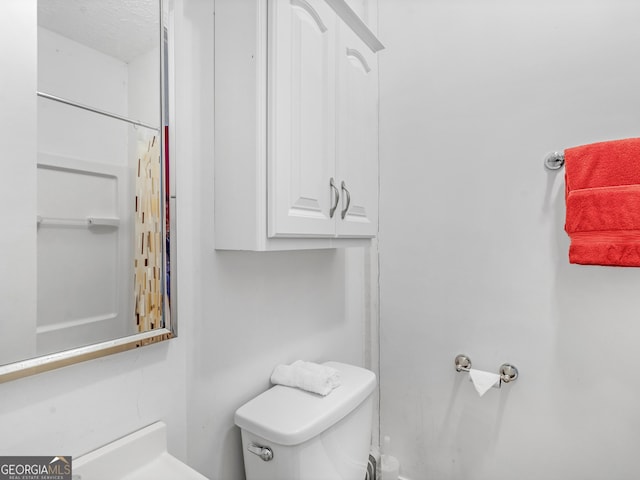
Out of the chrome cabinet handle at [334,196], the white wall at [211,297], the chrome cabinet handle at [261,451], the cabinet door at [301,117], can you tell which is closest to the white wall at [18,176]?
the white wall at [211,297]

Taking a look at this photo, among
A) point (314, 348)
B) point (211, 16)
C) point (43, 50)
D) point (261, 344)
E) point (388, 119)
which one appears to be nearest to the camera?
point (43, 50)

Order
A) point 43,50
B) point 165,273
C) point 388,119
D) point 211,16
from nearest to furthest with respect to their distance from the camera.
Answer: point 43,50, point 165,273, point 211,16, point 388,119

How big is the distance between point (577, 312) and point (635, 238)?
0.32 m

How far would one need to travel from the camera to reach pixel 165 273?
804 mm

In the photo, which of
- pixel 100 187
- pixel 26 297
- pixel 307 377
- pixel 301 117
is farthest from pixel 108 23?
pixel 307 377

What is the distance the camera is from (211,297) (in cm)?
92

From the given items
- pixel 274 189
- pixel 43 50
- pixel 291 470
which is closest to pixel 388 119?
pixel 274 189

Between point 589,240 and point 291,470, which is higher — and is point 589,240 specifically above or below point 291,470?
above

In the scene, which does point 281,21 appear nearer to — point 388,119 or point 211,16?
point 211,16

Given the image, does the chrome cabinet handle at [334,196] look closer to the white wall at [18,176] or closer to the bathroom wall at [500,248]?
the bathroom wall at [500,248]

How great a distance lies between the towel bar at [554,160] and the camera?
3.75ft

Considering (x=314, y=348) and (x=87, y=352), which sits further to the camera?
(x=314, y=348)

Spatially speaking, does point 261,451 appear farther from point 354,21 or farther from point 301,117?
point 354,21

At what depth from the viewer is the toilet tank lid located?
0.85 metres
